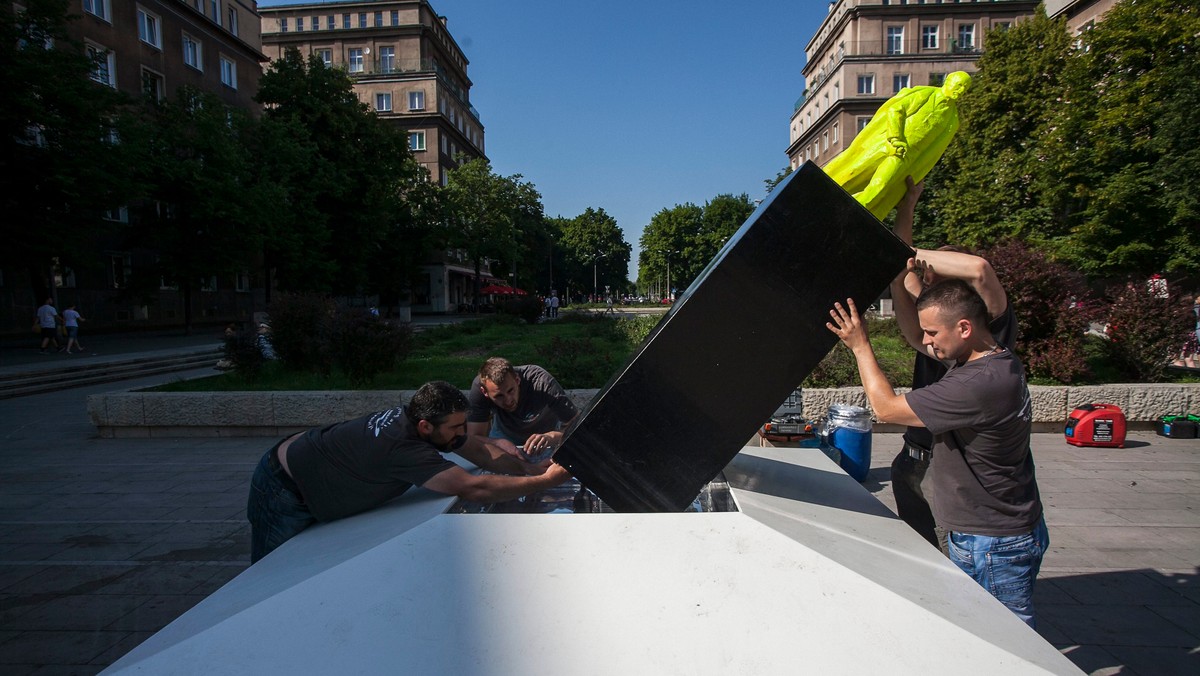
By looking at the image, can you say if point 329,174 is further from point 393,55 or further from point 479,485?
point 479,485

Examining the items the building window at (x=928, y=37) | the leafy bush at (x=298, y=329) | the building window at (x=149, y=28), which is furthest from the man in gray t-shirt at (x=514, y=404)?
the building window at (x=928, y=37)

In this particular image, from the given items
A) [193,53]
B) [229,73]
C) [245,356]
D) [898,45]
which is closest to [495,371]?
[245,356]

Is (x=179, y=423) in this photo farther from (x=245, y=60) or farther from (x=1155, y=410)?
(x=245, y=60)

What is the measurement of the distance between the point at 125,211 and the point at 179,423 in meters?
25.2

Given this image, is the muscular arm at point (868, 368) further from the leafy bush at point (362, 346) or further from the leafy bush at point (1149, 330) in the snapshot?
the leafy bush at point (1149, 330)

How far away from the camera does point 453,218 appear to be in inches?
1671

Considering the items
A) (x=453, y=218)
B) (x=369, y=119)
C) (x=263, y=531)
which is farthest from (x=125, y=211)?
(x=263, y=531)

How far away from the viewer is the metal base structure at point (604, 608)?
154 centimetres

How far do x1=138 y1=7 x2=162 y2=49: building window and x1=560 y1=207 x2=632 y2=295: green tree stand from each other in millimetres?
57251

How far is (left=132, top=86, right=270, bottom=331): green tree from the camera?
23516 mm

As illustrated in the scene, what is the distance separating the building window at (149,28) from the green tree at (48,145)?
11548 mm

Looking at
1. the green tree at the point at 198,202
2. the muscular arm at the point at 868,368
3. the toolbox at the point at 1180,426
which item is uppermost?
the green tree at the point at 198,202

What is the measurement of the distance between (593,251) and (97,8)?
63870 mm

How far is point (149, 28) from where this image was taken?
29.6 m
